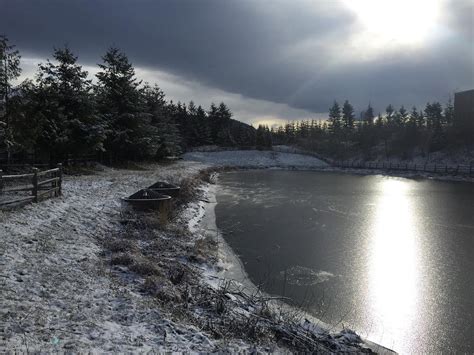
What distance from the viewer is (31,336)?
6.39m

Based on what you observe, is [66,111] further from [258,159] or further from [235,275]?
[258,159]

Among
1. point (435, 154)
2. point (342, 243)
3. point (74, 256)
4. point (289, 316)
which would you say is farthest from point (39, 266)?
point (435, 154)

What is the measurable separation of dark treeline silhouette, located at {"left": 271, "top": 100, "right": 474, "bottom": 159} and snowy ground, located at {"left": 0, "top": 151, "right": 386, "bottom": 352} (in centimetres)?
8488

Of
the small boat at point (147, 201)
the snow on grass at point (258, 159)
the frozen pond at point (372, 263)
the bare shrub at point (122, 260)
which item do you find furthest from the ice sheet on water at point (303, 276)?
the snow on grass at point (258, 159)

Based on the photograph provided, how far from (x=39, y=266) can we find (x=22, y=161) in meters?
26.8

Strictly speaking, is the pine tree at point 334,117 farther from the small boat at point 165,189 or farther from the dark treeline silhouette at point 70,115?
the small boat at point 165,189

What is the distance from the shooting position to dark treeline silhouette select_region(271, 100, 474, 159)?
85938 mm

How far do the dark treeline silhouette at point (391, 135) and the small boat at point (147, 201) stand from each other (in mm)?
80174

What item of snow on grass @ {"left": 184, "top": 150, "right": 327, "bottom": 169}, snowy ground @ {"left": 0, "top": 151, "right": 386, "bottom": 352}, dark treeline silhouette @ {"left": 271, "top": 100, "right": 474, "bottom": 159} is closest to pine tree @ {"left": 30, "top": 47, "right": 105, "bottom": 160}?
snowy ground @ {"left": 0, "top": 151, "right": 386, "bottom": 352}

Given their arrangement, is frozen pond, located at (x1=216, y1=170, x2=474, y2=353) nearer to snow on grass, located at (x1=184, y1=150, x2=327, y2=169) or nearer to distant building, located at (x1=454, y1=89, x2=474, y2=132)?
snow on grass, located at (x1=184, y1=150, x2=327, y2=169)

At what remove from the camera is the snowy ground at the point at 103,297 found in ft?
22.7

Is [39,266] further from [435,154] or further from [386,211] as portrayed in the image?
[435,154]

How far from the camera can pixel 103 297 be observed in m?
8.74

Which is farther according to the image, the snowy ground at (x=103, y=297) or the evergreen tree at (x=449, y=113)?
the evergreen tree at (x=449, y=113)
